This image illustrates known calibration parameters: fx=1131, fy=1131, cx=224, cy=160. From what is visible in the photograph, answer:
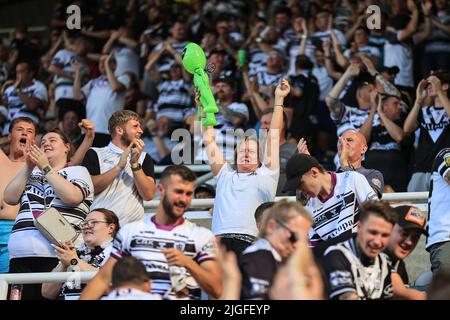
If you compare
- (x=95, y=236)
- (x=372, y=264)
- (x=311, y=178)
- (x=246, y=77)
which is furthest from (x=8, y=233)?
(x=246, y=77)

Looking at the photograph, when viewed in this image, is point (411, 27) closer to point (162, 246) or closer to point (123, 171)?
point (123, 171)

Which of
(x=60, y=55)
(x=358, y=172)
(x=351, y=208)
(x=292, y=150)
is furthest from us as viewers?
(x=60, y=55)

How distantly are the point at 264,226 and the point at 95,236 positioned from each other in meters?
2.09

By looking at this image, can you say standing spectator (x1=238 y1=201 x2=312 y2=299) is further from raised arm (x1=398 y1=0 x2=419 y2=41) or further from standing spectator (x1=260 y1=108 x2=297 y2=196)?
raised arm (x1=398 y1=0 x2=419 y2=41)

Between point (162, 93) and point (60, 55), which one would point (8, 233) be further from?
point (60, 55)

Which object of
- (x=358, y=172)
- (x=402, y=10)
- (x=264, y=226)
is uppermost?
(x=402, y=10)

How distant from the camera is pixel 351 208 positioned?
29.2 ft

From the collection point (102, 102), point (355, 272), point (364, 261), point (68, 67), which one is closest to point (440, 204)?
point (364, 261)

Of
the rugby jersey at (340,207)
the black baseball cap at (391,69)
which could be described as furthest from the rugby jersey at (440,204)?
the black baseball cap at (391,69)

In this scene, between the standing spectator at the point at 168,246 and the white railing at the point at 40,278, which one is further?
the white railing at the point at 40,278

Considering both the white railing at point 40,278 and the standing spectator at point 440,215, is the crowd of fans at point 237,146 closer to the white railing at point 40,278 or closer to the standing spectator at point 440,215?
the standing spectator at point 440,215

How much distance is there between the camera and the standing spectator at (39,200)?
9.22 meters

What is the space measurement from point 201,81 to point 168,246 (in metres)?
2.53

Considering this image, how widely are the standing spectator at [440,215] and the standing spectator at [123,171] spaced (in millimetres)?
2341
